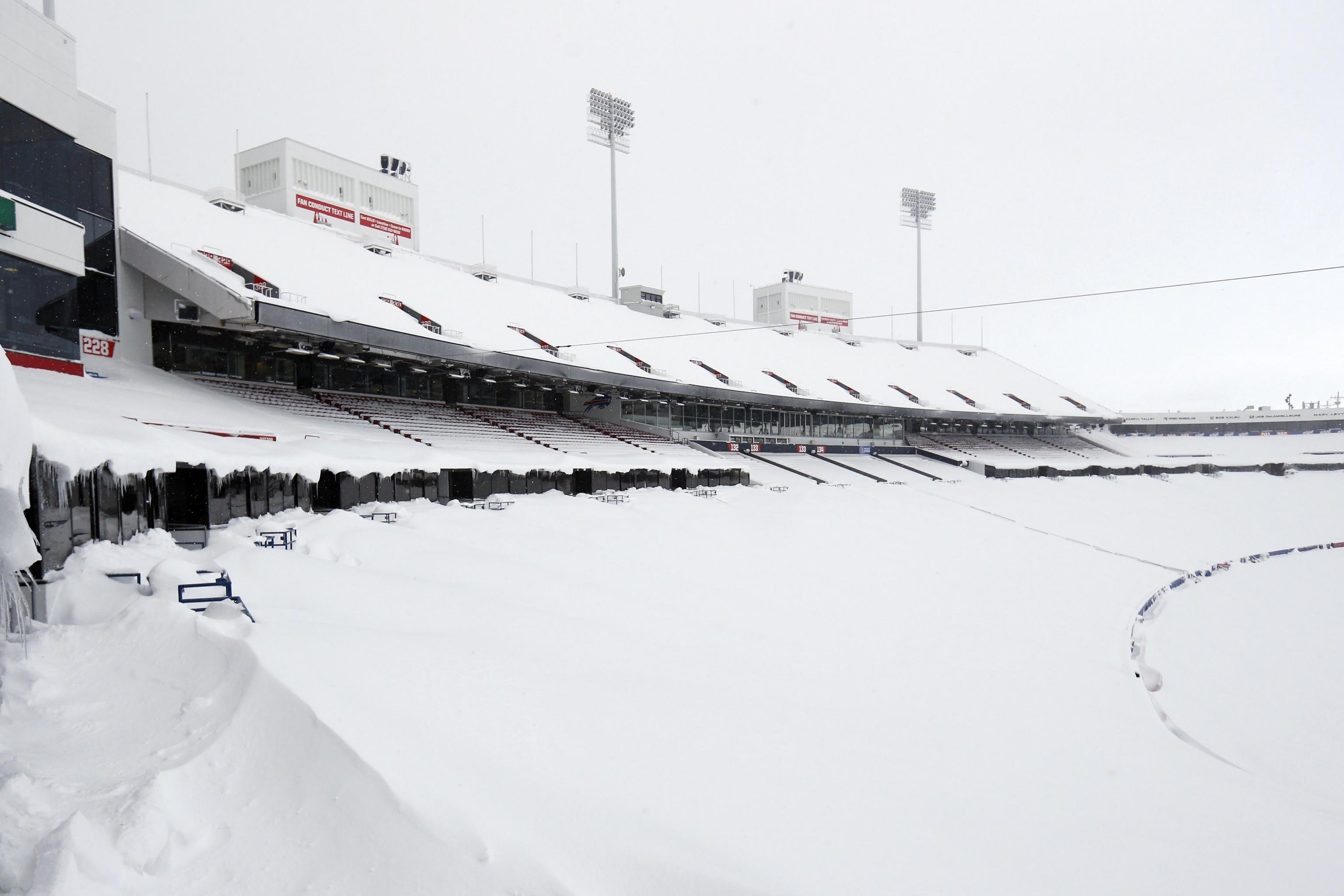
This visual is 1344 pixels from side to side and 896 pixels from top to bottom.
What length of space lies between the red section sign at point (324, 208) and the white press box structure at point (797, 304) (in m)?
30.7

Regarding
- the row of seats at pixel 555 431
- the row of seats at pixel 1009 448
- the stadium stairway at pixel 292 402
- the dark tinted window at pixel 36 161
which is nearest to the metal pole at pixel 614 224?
the row of seats at pixel 555 431

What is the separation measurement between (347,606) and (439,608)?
99 centimetres

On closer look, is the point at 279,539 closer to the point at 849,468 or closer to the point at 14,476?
the point at 14,476

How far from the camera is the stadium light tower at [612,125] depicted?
151 ft

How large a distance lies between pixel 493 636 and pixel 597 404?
89.2 ft

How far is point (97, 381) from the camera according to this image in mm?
15070

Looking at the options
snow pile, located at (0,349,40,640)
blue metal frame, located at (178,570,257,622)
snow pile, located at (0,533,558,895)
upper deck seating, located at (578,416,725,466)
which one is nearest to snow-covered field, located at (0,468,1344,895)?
snow pile, located at (0,533,558,895)

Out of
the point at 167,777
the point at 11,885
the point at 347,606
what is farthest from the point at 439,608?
the point at 11,885

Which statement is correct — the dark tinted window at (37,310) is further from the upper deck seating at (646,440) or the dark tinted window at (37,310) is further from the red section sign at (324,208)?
the red section sign at (324,208)

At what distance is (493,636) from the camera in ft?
24.1

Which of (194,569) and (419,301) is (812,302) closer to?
(419,301)

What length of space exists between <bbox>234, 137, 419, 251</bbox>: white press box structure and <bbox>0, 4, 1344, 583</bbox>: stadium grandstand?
0.36 ft

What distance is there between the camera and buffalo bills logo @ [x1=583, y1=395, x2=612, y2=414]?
112ft

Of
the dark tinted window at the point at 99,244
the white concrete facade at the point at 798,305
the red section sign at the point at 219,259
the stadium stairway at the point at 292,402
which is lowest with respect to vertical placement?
Answer: the stadium stairway at the point at 292,402
